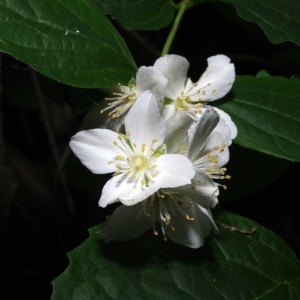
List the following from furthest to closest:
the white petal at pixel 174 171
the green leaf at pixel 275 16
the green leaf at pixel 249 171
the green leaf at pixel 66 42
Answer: the green leaf at pixel 249 171
the green leaf at pixel 275 16
the green leaf at pixel 66 42
the white petal at pixel 174 171

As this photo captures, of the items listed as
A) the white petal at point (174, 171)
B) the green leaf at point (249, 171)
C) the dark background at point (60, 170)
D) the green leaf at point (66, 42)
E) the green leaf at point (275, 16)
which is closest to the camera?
the white petal at point (174, 171)

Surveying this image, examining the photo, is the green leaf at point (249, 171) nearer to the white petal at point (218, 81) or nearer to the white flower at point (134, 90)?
the white petal at point (218, 81)

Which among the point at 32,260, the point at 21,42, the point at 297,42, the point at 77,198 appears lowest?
the point at 32,260

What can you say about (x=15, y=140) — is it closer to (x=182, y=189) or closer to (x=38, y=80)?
(x=38, y=80)

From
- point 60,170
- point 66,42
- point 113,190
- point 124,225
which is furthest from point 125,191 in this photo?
point 60,170

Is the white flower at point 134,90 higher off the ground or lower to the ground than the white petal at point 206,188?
higher

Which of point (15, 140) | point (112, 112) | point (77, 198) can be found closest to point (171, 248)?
point (112, 112)

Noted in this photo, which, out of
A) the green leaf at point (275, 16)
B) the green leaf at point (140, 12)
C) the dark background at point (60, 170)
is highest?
the green leaf at point (275, 16)

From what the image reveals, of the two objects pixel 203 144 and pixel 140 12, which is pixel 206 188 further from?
pixel 140 12

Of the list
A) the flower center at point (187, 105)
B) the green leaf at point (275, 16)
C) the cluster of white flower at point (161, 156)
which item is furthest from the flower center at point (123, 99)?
the green leaf at point (275, 16)
